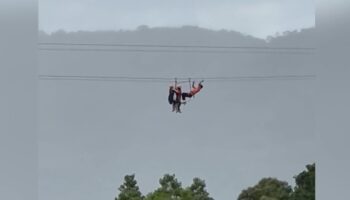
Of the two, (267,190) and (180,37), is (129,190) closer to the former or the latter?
(267,190)

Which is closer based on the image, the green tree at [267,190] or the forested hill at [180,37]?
the forested hill at [180,37]

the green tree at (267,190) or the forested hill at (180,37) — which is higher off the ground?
the forested hill at (180,37)

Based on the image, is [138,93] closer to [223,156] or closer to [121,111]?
[121,111]

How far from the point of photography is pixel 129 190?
391 cm

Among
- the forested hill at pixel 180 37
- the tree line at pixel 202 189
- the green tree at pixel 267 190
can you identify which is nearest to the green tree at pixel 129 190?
the tree line at pixel 202 189

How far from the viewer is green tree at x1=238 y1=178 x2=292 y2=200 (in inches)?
159

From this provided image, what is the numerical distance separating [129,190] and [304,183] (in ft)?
3.28

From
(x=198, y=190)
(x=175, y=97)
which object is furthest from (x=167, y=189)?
(x=175, y=97)

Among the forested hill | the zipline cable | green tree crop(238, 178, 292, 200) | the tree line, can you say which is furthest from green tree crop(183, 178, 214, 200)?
the forested hill

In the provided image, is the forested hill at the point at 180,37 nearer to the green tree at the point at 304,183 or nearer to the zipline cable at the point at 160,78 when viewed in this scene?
the zipline cable at the point at 160,78

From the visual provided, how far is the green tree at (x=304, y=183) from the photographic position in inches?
158

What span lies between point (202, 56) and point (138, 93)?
0.42 m

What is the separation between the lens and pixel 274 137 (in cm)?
400

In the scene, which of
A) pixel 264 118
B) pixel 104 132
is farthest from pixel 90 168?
pixel 264 118
